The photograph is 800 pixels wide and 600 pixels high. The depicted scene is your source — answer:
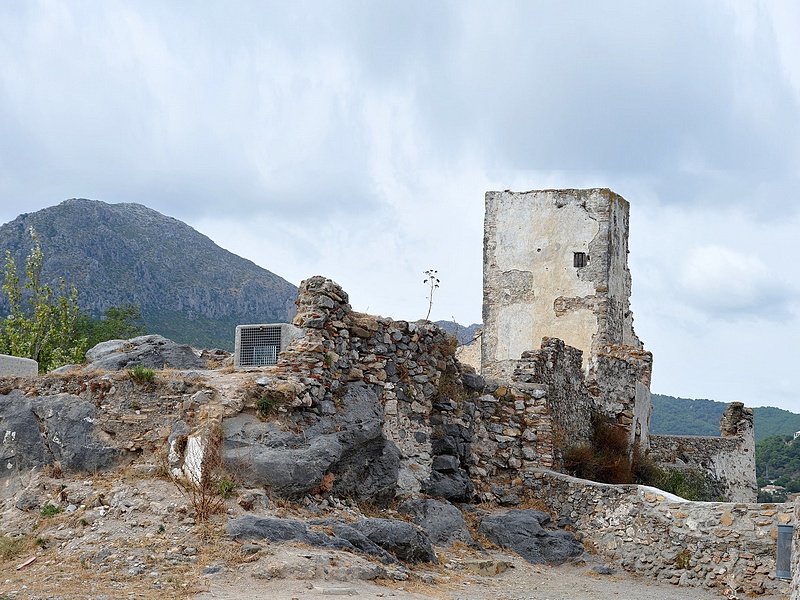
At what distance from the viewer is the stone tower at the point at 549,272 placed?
25219 millimetres

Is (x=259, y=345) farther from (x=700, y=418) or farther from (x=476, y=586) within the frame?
(x=700, y=418)

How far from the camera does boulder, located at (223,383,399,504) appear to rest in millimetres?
11797

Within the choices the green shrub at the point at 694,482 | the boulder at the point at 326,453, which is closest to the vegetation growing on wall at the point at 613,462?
the green shrub at the point at 694,482

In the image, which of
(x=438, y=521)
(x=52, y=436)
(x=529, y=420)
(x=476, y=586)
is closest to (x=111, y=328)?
(x=529, y=420)

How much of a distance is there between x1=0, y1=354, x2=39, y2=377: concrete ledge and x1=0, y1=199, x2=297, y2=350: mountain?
31.8m

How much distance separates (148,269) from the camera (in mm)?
58094

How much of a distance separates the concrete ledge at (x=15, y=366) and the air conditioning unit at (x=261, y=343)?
390 cm

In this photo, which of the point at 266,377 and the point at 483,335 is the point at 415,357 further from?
the point at 483,335

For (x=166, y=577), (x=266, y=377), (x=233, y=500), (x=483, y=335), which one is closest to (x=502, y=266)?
(x=483, y=335)

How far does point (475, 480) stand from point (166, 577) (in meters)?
7.36

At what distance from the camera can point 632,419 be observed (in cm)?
2148

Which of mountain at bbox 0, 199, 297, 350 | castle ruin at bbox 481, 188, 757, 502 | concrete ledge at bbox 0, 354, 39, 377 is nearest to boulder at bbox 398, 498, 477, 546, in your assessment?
concrete ledge at bbox 0, 354, 39, 377

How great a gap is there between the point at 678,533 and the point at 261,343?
21.4 feet

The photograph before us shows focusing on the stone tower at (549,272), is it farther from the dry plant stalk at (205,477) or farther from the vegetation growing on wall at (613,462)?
the dry plant stalk at (205,477)
